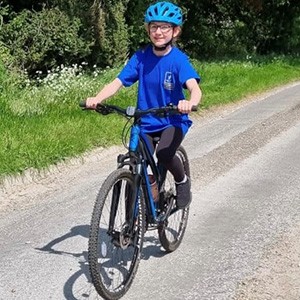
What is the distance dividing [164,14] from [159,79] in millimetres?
485

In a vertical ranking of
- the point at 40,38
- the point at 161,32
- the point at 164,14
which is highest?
the point at 164,14

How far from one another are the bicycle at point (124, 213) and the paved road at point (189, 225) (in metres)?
0.22

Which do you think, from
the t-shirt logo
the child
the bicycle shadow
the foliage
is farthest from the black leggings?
the foliage

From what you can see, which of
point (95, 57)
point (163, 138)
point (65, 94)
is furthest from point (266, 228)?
point (95, 57)

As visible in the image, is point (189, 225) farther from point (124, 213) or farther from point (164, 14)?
point (164, 14)

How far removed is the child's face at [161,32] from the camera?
4.67 meters

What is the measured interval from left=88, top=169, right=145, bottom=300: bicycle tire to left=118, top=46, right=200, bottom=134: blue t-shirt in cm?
63

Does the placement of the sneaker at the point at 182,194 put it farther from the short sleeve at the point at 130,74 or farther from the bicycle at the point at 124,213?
the short sleeve at the point at 130,74

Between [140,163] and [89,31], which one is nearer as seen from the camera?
[140,163]

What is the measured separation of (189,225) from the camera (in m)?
6.19

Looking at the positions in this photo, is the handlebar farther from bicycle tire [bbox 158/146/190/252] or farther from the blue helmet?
bicycle tire [bbox 158/146/190/252]

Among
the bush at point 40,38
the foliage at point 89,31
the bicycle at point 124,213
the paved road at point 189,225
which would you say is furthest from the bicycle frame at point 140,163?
the bush at point 40,38

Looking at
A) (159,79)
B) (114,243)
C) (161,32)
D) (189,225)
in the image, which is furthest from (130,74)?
(189,225)

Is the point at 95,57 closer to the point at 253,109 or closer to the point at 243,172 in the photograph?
the point at 253,109
